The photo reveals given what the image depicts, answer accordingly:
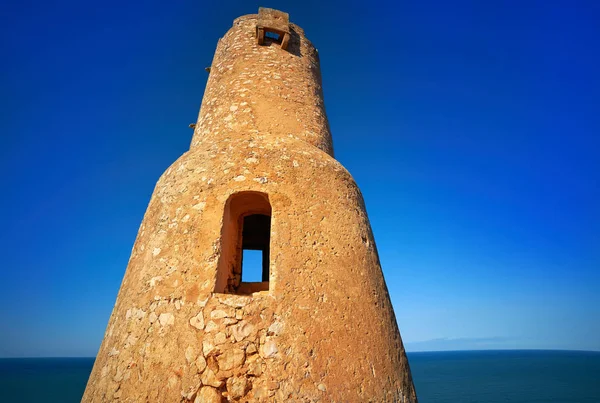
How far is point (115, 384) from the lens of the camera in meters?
3.07

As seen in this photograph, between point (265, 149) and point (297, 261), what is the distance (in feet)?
4.85

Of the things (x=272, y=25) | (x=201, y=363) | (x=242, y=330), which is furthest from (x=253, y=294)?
(x=272, y=25)

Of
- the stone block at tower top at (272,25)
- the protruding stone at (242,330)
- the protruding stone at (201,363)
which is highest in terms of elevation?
the stone block at tower top at (272,25)

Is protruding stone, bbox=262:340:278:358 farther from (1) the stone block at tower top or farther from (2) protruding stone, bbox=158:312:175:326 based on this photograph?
(1) the stone block at tower top

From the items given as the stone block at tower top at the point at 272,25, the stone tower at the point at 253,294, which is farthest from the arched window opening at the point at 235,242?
the stone block at tower top at the point at 272,25

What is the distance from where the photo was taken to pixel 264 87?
5215 mm

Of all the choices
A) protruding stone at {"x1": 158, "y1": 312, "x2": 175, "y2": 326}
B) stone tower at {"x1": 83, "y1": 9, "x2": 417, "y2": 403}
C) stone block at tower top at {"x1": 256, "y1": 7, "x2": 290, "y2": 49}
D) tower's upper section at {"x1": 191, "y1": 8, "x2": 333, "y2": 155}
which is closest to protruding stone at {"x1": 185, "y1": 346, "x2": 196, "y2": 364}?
stone tower at {"x1": 83, "y1": 9, "x2": 417, "y2": 403}

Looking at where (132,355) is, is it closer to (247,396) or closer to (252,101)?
(247,396)

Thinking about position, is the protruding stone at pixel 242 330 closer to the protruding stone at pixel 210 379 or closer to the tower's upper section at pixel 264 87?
the protruding stone at pixel 210 379

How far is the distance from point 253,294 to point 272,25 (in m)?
4.35

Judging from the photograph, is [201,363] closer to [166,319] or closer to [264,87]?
[166,319]

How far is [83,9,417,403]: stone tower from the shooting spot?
2963 mm

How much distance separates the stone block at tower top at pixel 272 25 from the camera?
5551 millimetres

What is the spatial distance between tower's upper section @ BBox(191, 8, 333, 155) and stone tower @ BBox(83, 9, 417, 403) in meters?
0.07
